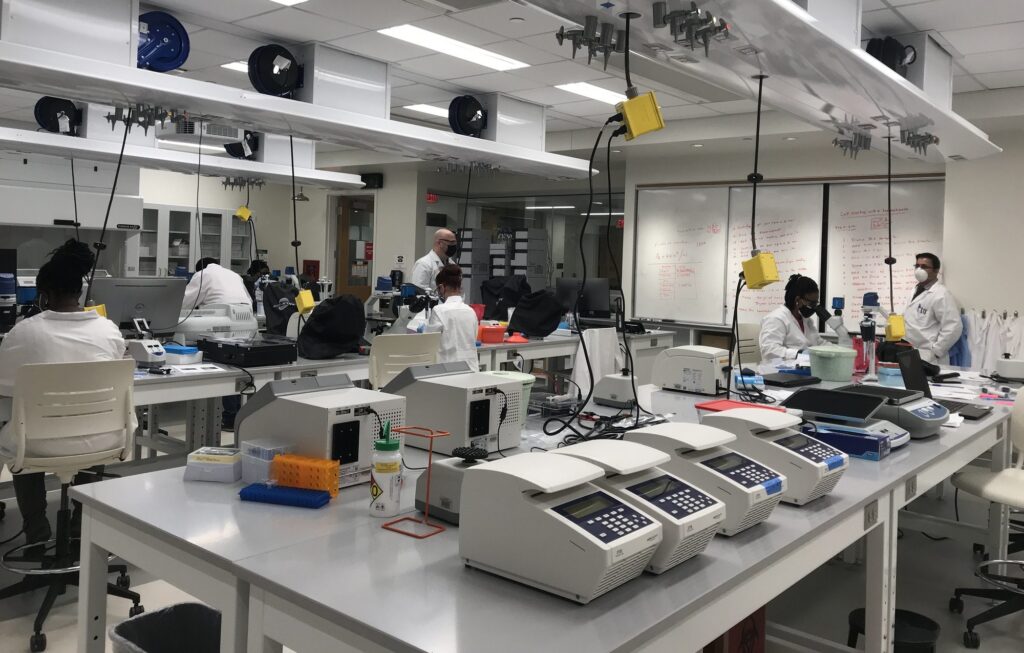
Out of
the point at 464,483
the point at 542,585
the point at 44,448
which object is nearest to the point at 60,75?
the point at 44,448

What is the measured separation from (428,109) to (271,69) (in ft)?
8.23

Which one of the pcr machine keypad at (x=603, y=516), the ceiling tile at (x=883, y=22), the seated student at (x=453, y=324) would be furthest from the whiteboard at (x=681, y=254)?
the pcr machine keypad at (x=603, y=516)

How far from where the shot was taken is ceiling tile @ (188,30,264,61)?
4.97m

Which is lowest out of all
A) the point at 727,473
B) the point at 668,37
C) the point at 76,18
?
the point at 727,473

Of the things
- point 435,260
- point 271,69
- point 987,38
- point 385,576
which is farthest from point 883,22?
point 385,576

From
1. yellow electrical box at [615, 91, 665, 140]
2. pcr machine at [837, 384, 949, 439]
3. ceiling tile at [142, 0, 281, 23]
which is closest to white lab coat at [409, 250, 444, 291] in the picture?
ceiling tile at [142, 0, 281, 23]

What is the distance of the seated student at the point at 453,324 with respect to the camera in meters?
4.89

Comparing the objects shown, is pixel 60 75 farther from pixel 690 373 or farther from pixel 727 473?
pixel 727 473

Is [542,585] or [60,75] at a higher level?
[60,75]

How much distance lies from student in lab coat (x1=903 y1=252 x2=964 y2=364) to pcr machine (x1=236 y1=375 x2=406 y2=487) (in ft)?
16.4

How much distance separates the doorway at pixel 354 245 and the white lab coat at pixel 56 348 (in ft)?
26.1

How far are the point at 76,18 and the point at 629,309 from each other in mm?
6232

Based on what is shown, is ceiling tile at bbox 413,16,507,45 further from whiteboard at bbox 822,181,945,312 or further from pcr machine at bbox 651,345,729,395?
whiteboard at bbox 822,181,945,312

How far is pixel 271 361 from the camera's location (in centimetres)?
439
